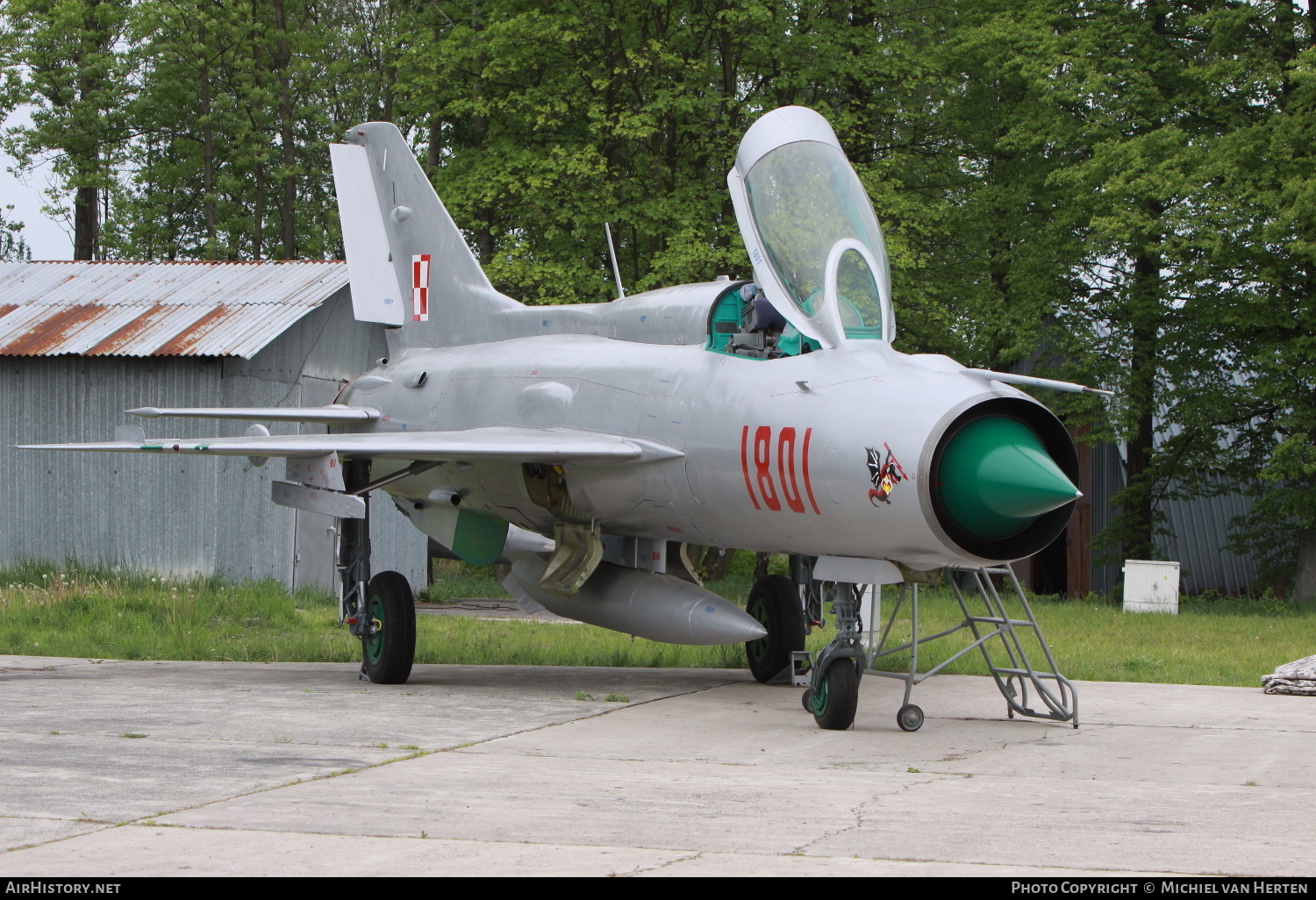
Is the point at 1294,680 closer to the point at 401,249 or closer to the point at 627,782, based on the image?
the point at 627,782

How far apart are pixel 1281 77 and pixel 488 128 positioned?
53.0ft

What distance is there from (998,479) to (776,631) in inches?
180

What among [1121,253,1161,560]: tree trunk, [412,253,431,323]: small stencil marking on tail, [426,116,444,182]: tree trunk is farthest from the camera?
[426,116,444,182]: tree trunk

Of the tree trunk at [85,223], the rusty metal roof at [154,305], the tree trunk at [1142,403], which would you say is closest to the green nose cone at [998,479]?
the rusty metal roof at [154,305]

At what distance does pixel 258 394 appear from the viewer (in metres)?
20.1

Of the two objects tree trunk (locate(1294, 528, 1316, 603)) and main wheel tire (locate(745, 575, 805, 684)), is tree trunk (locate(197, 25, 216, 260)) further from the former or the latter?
main wheel tire (locate(745, 575, 805, 684))

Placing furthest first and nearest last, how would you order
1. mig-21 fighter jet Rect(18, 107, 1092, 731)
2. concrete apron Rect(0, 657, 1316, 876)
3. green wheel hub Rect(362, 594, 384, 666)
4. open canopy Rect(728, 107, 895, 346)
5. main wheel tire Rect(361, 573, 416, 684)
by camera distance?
green wheel hub Rect(362, 594, 384, 666) → main wheel tire Rect(361, 573, 416, 684) → open canopy Rect(728, 107, 895, 346) → mig-21 fighter jet Rect(18, 107, 1092, 731) → concrete apron Rect(0, 657, 1316, 876)

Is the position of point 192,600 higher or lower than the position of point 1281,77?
lower

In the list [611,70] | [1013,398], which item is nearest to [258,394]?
[611,70]

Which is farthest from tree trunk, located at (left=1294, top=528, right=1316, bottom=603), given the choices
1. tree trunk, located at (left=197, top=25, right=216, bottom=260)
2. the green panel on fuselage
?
tree trunk, located at (left=197, top=25, right=216, bottom=260)

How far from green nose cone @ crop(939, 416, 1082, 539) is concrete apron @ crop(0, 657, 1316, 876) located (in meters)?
1.30

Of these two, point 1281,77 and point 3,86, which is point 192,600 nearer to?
point 1281,77

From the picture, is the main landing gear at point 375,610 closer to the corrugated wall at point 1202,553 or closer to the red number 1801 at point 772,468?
the red number 1801 at point 772,468

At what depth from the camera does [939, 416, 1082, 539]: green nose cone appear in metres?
7.61
